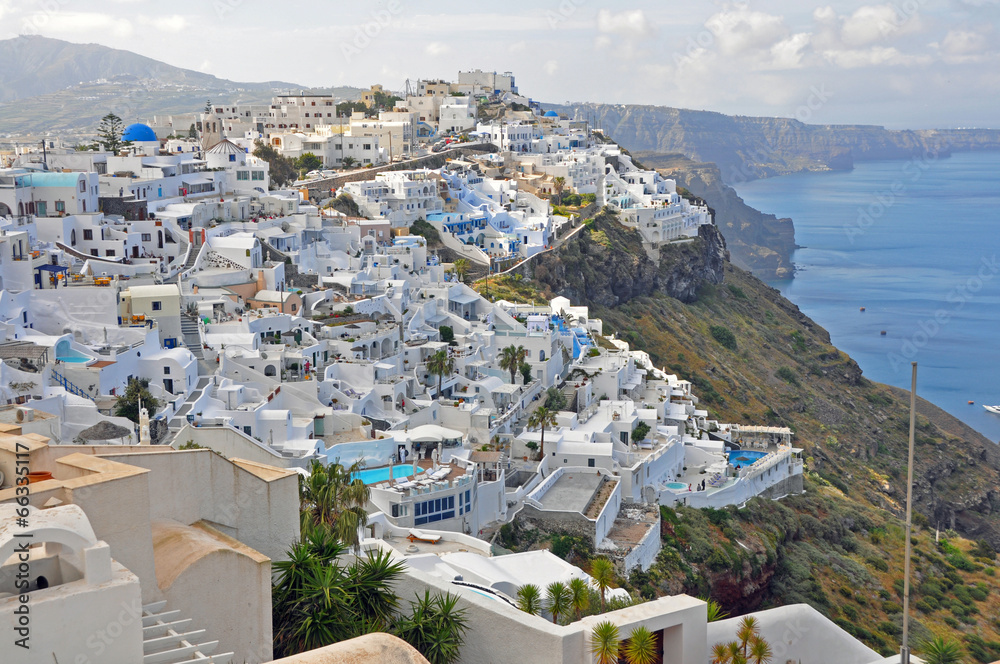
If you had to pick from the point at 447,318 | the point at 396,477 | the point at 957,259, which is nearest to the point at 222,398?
the point at 396,477

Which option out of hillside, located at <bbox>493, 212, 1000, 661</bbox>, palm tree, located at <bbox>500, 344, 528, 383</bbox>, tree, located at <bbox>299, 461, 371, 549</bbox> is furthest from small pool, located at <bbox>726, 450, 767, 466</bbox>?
tree, located at <bbox>299, 461, 371, 549</bbox>

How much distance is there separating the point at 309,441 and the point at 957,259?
140913 mm

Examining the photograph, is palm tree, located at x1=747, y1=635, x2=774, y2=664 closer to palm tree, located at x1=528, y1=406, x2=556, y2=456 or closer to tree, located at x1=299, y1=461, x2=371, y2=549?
tree, located at x1=299, y1=461, x2=371, y2=549

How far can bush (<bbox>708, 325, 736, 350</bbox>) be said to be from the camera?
6438 cm

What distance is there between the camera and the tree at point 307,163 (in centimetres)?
6009

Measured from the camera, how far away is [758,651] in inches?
Result: 452

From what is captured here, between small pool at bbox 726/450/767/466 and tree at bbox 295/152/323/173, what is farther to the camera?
tree at bbox 295/152/323/173

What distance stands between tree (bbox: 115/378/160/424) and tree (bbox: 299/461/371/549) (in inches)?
295

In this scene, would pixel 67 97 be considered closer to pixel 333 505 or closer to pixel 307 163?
pixel 307 163

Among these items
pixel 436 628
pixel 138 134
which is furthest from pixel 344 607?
pixel 138 134

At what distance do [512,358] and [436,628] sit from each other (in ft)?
78.4

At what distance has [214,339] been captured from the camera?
30328mm

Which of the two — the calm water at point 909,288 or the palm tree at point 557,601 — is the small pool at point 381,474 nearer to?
the palm tree at point 557,601

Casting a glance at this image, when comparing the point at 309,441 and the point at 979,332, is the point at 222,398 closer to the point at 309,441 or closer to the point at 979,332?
the point at 309,441
